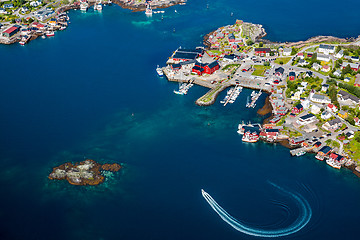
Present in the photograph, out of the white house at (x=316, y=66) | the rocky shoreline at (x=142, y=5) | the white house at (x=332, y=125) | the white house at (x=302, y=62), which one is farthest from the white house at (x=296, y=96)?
the rocky shoreline at (x=142, y=5)

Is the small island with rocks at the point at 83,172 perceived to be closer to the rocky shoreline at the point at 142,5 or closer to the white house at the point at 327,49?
the white house at the point at 327,49

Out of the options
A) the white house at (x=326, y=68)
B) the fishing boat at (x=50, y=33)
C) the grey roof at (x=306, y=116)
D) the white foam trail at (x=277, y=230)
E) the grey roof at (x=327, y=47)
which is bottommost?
the white foam trail at (x=277, y=230)

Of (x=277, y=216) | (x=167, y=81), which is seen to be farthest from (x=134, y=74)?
(x=277, y=216)

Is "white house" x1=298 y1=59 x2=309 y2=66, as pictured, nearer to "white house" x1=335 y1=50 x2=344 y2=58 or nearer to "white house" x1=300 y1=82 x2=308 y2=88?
"white house" x1=335 y1=50 x2=344 y2=58

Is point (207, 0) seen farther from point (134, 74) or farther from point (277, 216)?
point (277, 216)

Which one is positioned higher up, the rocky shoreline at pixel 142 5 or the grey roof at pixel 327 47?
the grey roof at pixel 327 47

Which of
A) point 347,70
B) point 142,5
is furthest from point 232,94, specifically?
point 142,5
